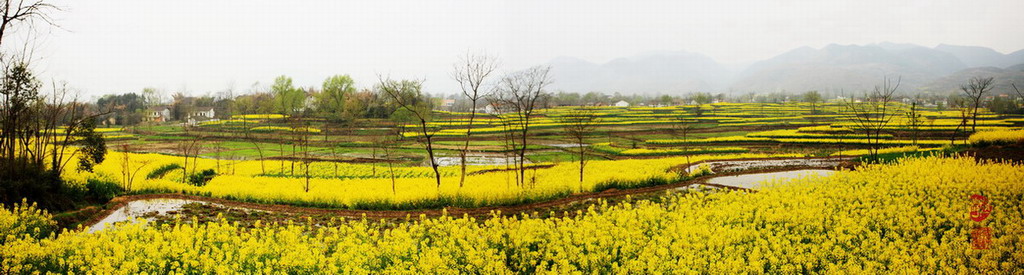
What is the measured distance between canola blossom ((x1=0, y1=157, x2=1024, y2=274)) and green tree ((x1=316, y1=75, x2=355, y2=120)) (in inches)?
1906

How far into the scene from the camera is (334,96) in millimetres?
60844

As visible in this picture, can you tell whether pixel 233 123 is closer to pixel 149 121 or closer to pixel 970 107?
pixel 149 121

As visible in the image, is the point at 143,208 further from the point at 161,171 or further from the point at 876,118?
the point at 876,118

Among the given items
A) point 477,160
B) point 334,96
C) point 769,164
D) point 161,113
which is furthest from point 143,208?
point 161,113

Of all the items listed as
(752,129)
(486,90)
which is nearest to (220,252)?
(486,90)

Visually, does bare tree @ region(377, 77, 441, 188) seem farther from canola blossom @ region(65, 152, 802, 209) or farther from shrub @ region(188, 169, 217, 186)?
shrub @ region(188, 169, 217, 186)

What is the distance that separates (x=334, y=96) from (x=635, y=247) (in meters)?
59.2

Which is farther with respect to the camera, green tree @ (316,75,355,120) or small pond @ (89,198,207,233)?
green tree @ (316,75,355,120)

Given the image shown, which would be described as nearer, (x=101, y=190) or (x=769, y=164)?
(x=101, y=190)

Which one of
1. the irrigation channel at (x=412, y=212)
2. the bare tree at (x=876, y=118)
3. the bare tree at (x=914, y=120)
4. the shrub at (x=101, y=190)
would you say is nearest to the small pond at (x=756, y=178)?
the irrigation channel at (x=412, y=212)

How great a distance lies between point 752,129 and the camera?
47.5m

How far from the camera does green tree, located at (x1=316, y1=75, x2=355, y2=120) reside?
57.7m

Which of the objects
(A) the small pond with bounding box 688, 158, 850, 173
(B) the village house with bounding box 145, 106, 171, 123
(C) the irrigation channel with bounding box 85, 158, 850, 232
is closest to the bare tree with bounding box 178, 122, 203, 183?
(C) the irrigation channel with bounding box 85, 158, 850, 232

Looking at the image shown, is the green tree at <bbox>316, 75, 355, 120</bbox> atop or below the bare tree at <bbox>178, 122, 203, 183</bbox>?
atop
